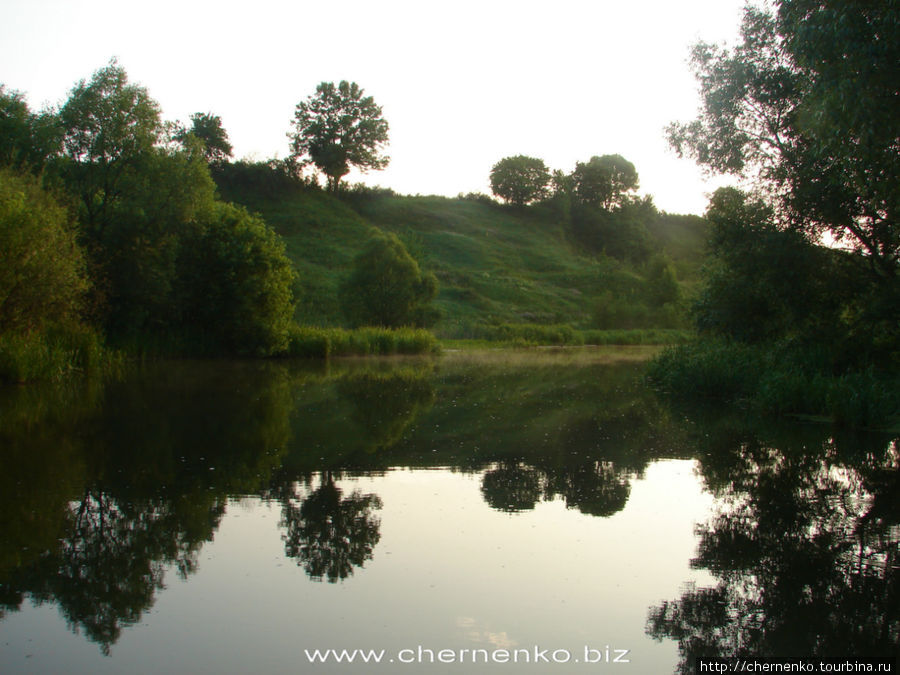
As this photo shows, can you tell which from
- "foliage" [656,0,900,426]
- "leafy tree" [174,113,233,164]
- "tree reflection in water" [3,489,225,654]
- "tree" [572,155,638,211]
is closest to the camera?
"tree reflection in water" [3,489,225,654]

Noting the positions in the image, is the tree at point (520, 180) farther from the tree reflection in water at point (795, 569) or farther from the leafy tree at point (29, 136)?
the tree reflection in water at point (795, 569)

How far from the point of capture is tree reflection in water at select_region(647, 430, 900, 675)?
3.84 m

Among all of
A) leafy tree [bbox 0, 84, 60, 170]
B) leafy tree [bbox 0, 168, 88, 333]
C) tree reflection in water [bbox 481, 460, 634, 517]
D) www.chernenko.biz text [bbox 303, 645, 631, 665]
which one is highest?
leafy tree [bbox 0, 84, 60, 170]

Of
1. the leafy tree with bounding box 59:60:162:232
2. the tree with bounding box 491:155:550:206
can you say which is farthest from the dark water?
the tree with bounding box 491:155:550:206

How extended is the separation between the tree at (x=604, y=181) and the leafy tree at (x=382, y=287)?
49559mm

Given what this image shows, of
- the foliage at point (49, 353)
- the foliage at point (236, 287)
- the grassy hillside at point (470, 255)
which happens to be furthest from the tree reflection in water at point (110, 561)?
the grassy hillside at point (470, 255)

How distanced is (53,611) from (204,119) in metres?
71.6

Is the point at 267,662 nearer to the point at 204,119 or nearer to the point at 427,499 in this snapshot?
the point at 427,499

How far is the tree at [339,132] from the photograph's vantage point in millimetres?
74250

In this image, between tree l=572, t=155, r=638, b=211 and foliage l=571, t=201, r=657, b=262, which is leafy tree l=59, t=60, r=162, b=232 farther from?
tree l=572, t=155, r=638, b=211

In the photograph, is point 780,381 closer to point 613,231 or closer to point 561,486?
point 561,486

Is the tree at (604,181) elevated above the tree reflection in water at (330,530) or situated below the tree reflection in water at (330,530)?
above

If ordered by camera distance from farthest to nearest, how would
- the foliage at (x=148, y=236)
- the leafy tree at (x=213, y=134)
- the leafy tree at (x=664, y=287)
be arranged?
the leafy tree at (x=213, y=134) → the leafy tree at (x=664, y=287) → the foliage at (x=148, y=236)

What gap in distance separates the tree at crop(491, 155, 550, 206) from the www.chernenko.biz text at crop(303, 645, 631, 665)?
84.0m
